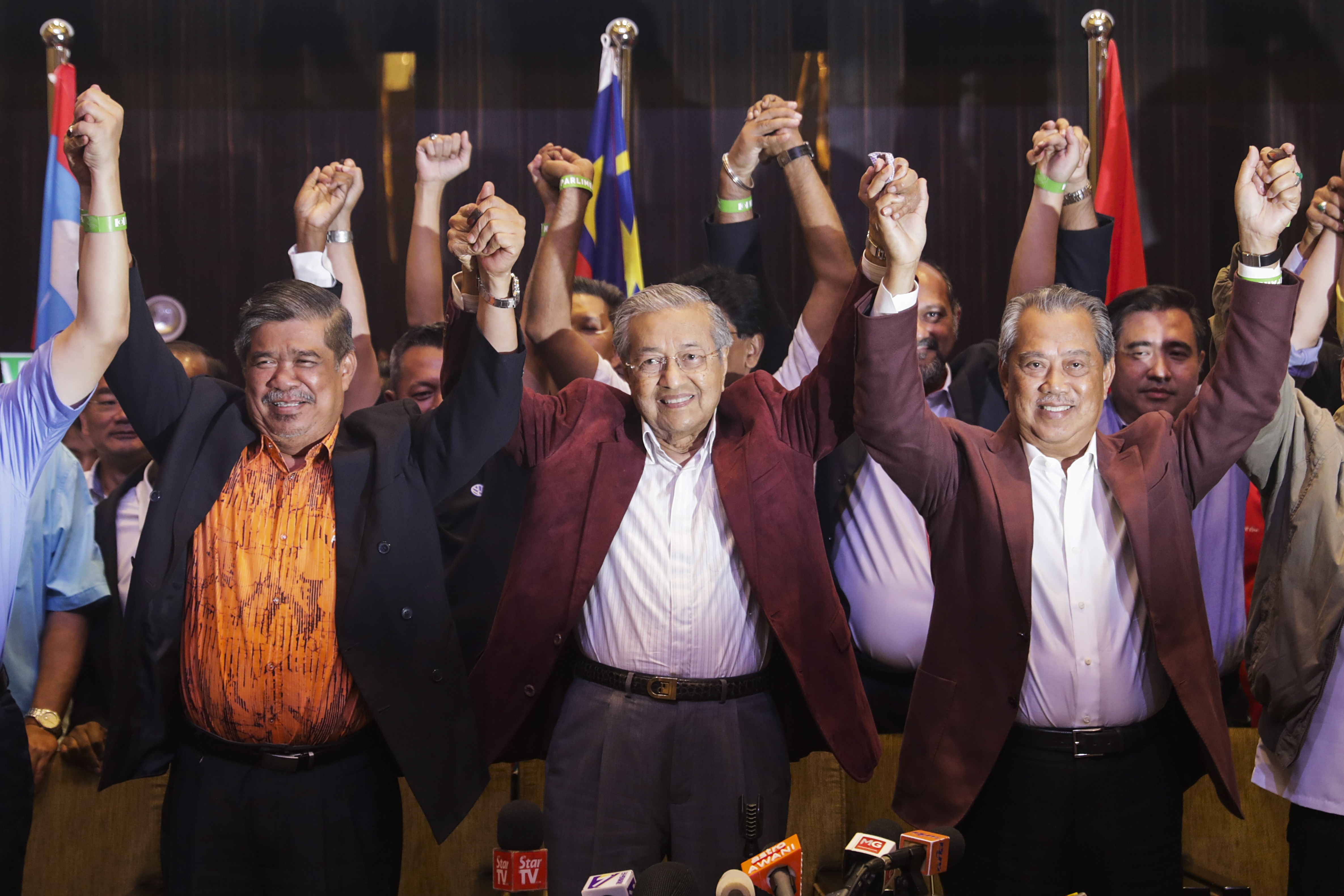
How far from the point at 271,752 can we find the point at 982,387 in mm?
1830

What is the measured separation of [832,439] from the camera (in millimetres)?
2234

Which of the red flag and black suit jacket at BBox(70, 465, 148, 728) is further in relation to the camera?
the red flag

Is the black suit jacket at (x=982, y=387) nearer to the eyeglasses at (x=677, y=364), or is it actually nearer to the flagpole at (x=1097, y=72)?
the eyeglasses at (x=677, y=364)

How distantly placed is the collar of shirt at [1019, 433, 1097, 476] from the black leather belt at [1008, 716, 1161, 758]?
44 cm

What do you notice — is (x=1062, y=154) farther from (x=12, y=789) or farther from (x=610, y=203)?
(x=12, y=789)

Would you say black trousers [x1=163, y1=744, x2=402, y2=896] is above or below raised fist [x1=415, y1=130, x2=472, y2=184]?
below

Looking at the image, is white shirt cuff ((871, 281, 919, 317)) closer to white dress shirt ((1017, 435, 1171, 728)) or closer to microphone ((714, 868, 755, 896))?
white dress shirt ((1017, 435, 1171, 728))

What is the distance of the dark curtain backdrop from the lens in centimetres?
537

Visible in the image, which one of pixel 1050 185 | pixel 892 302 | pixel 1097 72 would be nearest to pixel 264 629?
pixel 892 302

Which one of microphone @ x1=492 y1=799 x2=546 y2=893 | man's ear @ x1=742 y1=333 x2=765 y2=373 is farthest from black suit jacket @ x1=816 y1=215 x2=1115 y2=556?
microphone @ x1=492 y1=799 x2=546 y2=893

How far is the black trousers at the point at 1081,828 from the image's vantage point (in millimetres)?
2014

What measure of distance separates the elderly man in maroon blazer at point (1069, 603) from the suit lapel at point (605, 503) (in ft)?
1.42

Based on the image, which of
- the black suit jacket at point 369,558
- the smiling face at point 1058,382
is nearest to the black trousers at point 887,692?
the smiling face at point 1058,382

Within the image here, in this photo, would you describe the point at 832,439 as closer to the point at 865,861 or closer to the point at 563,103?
the point at 865,861
